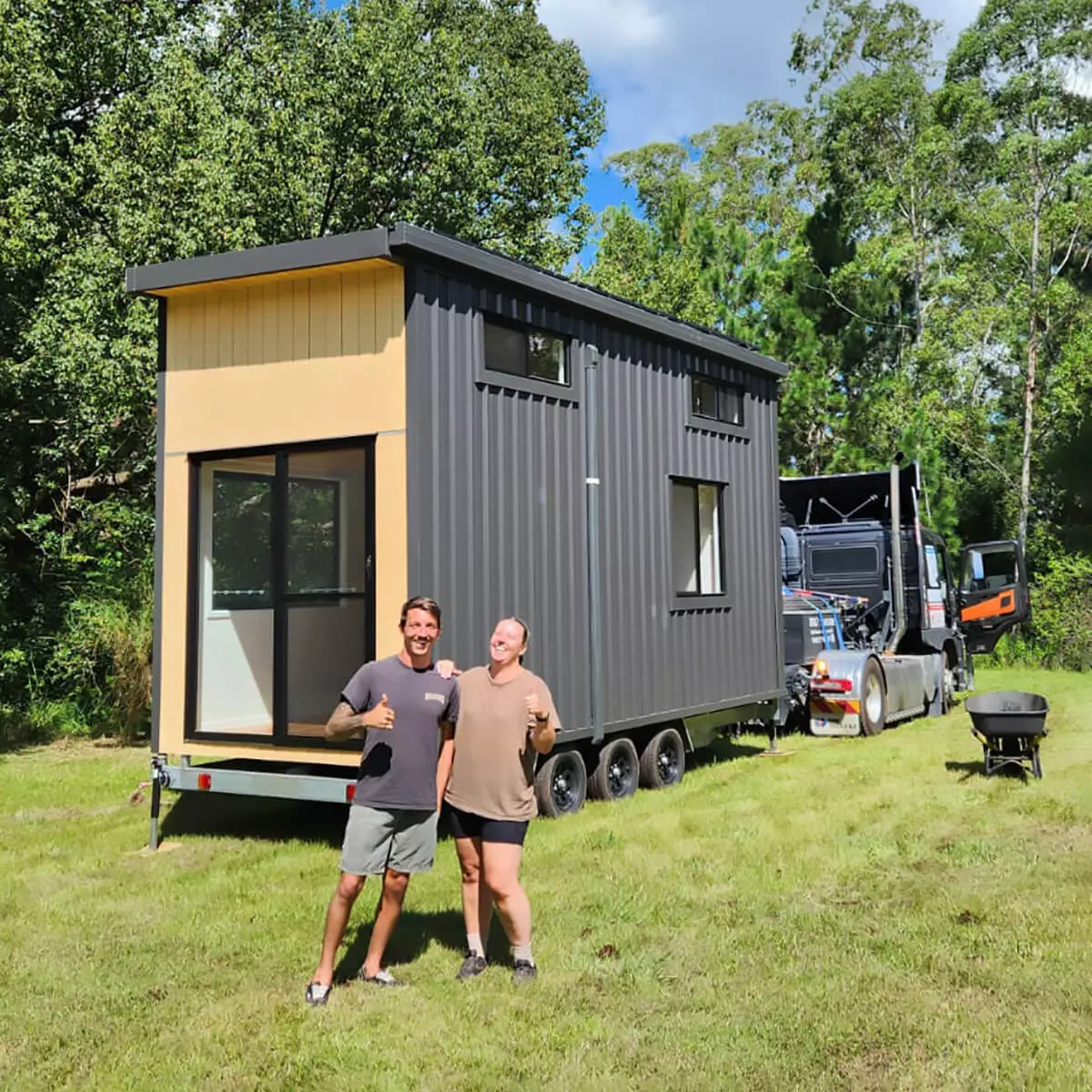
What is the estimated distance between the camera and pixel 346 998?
4.76 meters

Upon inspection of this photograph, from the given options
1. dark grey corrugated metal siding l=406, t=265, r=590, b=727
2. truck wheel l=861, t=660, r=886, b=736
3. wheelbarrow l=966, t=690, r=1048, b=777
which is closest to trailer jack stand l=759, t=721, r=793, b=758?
truck wheel l=861, t=660, r=886, b=736

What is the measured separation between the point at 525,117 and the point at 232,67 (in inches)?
220

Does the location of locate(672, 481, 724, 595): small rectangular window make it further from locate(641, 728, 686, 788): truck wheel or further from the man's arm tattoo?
the man's arm tattoo

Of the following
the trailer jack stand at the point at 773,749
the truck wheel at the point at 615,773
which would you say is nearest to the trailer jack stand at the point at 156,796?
the truck wheel at the point at 615,773

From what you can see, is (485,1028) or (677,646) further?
(677,646)

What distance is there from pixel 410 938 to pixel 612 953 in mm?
1001

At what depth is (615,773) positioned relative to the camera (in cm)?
927

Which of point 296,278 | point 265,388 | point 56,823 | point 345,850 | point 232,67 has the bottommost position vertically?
point 56,823

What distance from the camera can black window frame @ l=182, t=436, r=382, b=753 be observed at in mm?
7484

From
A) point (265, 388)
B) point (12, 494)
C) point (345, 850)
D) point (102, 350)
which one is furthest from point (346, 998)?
point (12, 494)

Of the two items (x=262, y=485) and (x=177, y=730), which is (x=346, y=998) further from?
(x=262, y=485)

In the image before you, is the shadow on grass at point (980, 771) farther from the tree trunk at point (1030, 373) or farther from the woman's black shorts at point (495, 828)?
the tree trunk at point (1030, 373)

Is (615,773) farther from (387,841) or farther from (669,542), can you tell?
(387,841)

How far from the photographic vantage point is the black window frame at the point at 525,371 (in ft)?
26.1
